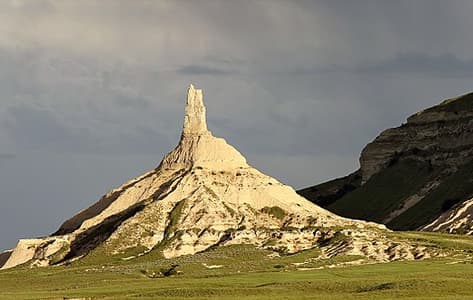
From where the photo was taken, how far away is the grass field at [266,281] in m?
128

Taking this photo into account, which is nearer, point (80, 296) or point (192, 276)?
point (80, 296)

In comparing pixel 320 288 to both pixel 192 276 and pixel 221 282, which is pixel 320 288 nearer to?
pixel 221 282

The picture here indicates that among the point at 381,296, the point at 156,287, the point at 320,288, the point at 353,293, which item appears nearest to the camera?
the point at 381,296

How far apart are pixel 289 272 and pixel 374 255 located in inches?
1208

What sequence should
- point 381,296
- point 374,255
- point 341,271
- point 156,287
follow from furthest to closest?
point 374,255 < point 341,271 < point 156,287 < point 381,296

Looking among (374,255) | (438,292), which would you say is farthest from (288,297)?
(374,255)

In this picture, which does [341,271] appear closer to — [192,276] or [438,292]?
[192,276]

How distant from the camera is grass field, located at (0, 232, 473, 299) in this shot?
128 metres

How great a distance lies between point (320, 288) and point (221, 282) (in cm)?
2347

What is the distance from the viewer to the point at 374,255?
655 ft

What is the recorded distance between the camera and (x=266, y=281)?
156500mm

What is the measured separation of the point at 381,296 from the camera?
119938 mm

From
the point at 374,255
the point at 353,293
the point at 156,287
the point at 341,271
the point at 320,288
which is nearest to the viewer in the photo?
the point at 353,293

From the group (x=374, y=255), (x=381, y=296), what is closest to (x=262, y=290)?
(x=381, y=296)
